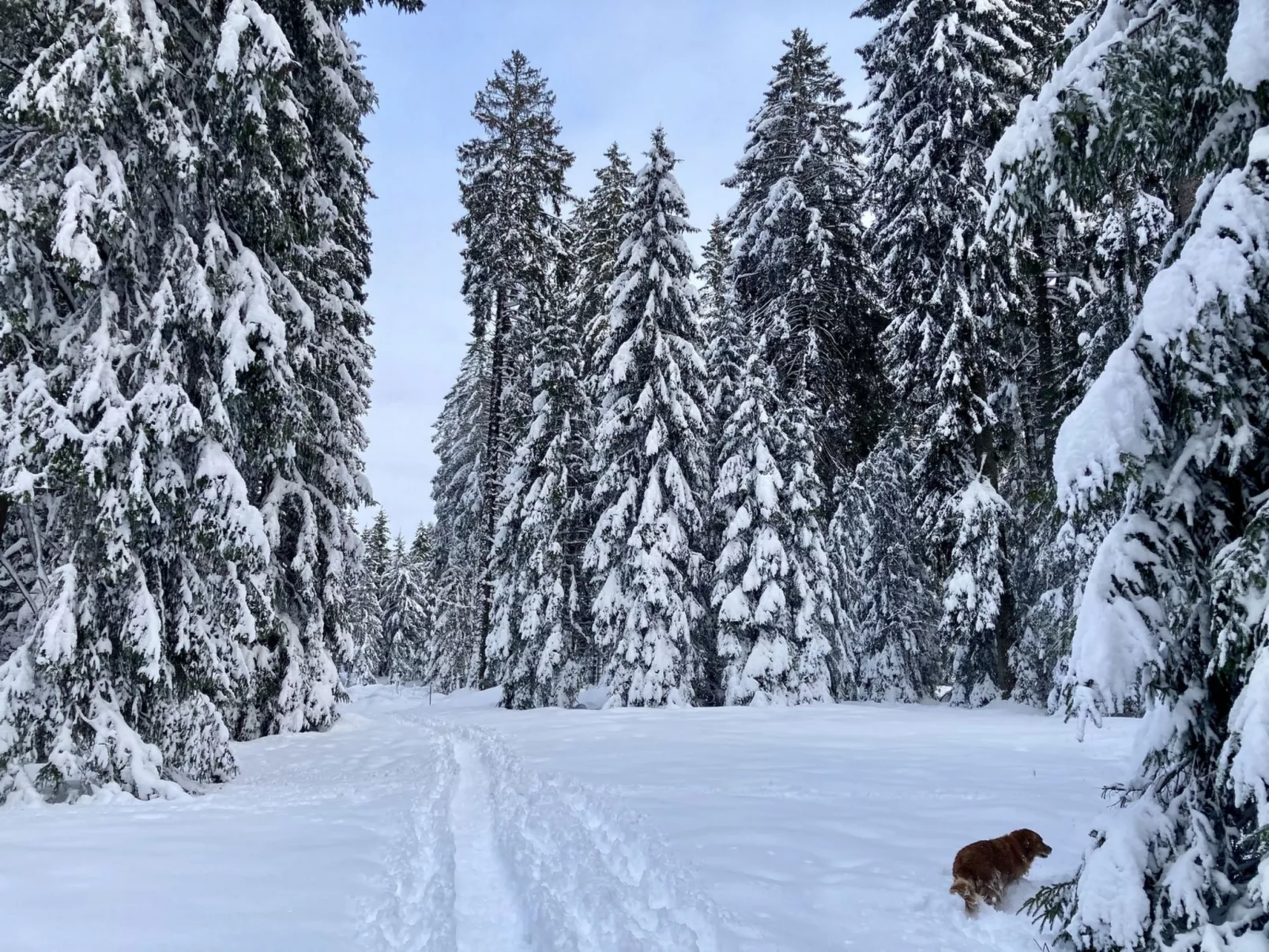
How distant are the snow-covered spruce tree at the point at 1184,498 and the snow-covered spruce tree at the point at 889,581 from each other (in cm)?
1658

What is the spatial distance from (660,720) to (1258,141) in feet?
42.5

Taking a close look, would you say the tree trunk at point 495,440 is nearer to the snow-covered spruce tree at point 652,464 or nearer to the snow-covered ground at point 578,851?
the snow-covered spruce tree at point 652,464

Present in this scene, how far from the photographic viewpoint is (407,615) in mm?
56250

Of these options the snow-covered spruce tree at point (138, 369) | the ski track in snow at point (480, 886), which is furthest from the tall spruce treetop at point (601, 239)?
the ski track in snow at point (480, 886)

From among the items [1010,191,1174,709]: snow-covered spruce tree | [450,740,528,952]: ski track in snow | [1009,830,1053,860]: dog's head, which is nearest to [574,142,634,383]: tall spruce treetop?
[1010,191,1174,709]: snow-covered spruce tree

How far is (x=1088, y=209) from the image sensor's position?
3.46 m

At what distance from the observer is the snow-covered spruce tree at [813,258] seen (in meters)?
19.7

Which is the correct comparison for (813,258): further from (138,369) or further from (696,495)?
(138,369)

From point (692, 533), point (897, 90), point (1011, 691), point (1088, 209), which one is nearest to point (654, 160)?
point (897, 90)

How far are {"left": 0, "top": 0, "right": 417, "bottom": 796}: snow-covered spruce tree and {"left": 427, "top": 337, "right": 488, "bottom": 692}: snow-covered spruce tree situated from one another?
55.8ft

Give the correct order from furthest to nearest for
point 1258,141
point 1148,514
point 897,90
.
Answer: point 897,90
point 1148,514
point 1258,141

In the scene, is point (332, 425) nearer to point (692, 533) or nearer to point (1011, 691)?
point (692, 533)

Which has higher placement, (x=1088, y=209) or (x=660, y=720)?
(x=1088, y=209)

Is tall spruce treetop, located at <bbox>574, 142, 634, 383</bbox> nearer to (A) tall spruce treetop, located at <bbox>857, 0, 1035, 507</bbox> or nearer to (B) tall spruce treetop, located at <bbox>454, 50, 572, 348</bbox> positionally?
(B) tall spruce treetop, located at <bbox>454, 50, 572, 348</bbox>
